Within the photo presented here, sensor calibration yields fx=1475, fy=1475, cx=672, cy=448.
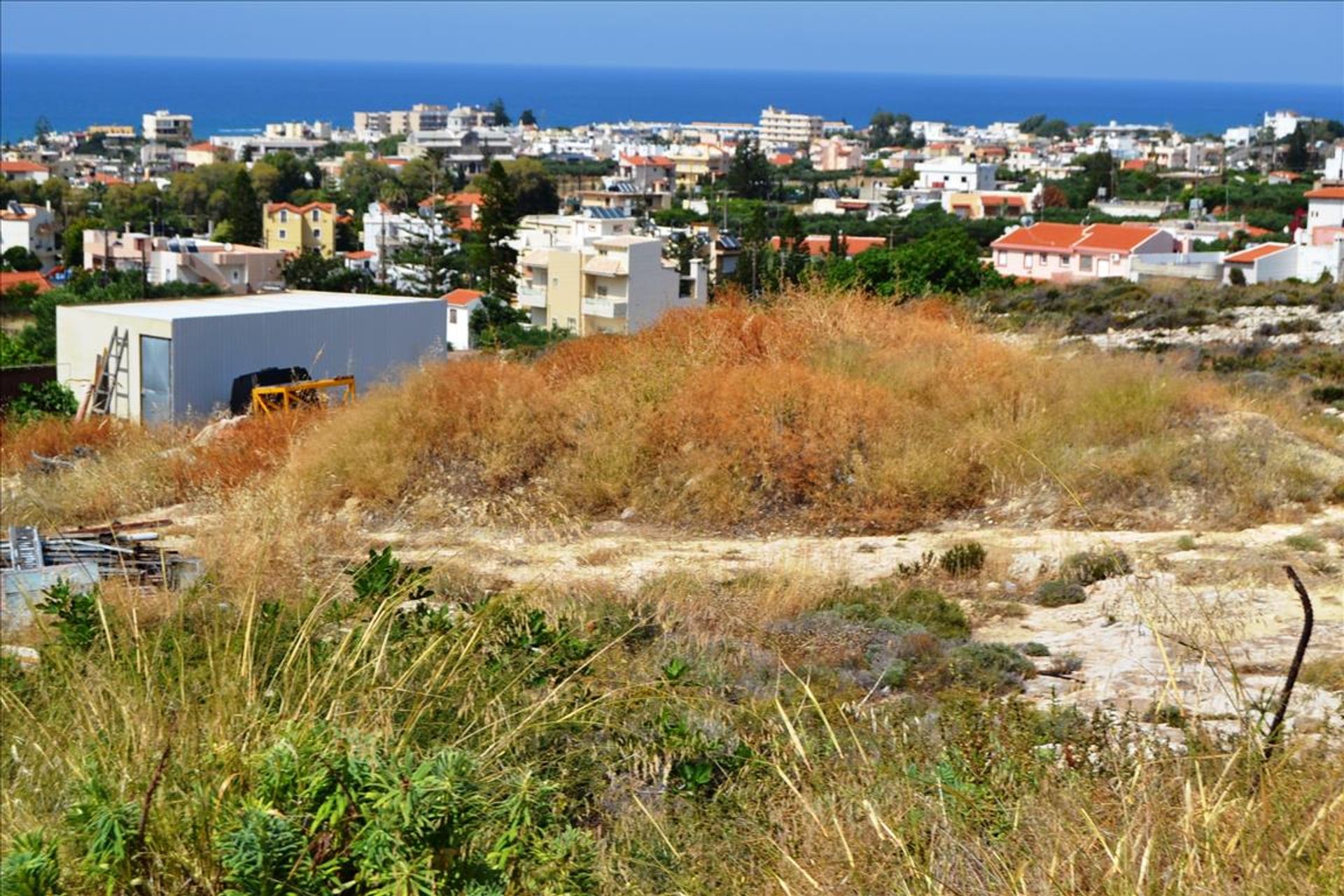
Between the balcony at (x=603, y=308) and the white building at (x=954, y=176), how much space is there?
208 ft

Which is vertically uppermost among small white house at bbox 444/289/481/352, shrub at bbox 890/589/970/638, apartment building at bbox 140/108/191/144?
apartment building at bbox 140/108/191/144

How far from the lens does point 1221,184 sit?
83.2 meters

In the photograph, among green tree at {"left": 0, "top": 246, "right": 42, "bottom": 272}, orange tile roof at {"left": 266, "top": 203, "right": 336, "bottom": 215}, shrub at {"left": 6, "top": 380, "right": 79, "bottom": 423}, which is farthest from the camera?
orange tile roof at {"left": 266, "top": 203, "right": 336, "bottom": 215}

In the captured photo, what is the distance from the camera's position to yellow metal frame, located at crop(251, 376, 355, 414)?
14.5 metres

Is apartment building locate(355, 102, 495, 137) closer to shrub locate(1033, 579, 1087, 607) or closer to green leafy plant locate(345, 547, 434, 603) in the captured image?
shrub locate(1033, 579, 1087, 607)

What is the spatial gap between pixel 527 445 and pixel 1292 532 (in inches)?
201

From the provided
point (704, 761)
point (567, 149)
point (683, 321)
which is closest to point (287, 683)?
point (704, 761)

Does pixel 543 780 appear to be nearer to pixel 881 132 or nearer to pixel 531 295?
pixel 531 295

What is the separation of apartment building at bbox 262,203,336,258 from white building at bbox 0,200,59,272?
9.92m

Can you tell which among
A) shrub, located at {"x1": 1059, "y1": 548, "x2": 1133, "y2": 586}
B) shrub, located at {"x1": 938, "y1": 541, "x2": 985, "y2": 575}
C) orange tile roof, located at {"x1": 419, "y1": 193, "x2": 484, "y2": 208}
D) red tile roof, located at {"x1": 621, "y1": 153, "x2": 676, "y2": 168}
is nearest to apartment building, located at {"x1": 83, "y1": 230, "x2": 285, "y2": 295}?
orange tile roof, located at {"x1": 419, "y1": 193, "x2": 484, "y2": 208}

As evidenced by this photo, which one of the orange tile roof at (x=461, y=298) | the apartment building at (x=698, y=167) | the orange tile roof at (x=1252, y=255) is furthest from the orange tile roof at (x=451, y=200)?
the orange tile roof at (x=1252, y=255)

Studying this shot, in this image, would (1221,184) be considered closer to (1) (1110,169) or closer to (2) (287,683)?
(1) (1110,169)

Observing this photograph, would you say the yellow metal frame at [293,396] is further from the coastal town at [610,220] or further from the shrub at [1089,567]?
the shrub at [1089,567]

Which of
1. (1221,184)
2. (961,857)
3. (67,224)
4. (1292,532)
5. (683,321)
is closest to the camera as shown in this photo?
(961,857)
